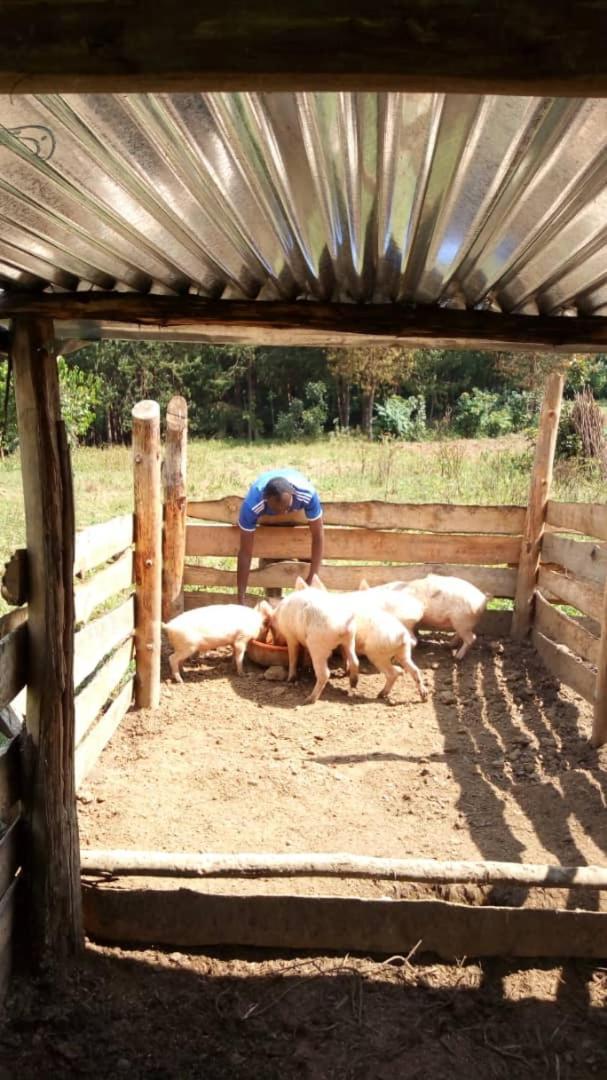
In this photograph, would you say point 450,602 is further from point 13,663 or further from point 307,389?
point 307,389

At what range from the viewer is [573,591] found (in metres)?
6.52

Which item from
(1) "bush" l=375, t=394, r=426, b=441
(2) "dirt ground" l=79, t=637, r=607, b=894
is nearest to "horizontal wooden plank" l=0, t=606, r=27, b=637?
(2) "dirt ground" l=79, t=637, r=607, b=894

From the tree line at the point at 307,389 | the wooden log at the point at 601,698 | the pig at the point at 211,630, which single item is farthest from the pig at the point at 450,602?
the tree line at the point at 307,389

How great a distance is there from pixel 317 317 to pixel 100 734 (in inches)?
128

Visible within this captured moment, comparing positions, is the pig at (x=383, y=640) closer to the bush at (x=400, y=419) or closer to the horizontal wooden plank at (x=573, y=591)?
the horizontal wooden plank at (x=573, y=591)

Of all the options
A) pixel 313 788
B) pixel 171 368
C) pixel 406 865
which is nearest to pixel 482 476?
pixel 313 788

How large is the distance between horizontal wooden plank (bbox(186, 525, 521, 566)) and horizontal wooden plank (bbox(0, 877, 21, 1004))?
4.59 meters

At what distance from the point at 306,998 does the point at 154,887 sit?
85cm

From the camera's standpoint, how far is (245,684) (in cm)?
667

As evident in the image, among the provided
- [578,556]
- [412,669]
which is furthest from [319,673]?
[578,556]

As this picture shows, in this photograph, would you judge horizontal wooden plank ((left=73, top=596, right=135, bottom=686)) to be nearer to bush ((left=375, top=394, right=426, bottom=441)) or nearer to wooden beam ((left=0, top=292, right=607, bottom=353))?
wooden beam ((left=0, top=292, right=607, bottom=353))

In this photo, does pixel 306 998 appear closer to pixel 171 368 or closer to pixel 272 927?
pixel 272 927

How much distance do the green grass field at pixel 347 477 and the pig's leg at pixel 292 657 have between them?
3786 millimetres

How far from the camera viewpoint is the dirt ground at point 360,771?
4270mm
